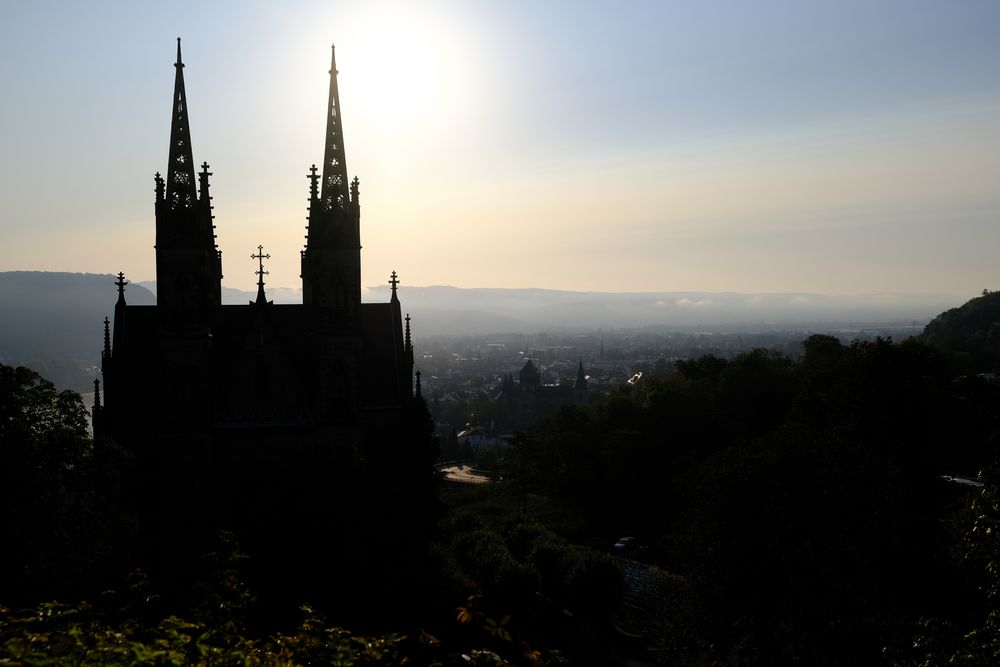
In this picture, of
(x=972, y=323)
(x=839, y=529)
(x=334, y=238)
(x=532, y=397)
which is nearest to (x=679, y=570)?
(x=839, y=529)

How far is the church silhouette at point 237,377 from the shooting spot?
34.3 meters

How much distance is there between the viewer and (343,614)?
2583 centimetres

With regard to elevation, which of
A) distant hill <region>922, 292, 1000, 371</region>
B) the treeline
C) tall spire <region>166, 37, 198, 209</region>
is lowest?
the treeline

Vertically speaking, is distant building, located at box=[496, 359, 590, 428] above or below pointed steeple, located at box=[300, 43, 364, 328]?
below

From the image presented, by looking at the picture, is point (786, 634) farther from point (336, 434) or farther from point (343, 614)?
A: point (336, 434)

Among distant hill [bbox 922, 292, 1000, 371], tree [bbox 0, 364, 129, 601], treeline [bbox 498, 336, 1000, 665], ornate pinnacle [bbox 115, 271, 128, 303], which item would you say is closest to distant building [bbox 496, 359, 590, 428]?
distant hill [bbox 922, 292, 1000, 371]

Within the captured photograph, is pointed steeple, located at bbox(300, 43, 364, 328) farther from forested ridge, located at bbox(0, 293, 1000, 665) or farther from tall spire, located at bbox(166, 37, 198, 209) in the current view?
forested ridge, located at bbox(0, 293, 1000, 665)

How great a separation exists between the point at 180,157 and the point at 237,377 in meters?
9.32

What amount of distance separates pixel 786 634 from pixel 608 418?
3869 centimetres

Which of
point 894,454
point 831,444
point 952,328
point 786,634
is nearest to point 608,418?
point 894,454

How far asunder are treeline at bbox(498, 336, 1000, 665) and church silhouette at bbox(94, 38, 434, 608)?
12.2 m

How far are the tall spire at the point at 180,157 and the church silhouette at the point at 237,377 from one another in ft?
0.13

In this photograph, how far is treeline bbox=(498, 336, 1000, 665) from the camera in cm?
2461

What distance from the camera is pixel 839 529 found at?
85.4 ft
